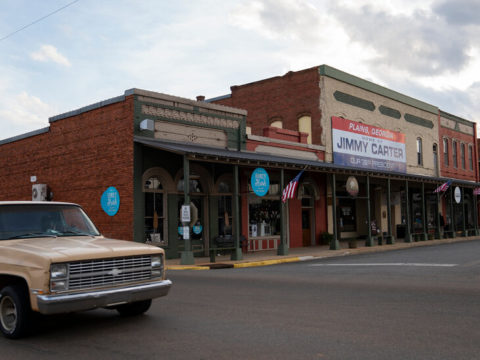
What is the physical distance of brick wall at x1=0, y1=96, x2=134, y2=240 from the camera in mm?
19172

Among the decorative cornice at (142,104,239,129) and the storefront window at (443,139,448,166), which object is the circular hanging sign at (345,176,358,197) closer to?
the decorative cornice at (142,104,239,129)

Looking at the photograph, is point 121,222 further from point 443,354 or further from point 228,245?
point 443,354

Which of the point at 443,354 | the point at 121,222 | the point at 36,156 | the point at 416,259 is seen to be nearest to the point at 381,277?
the point at 416,259

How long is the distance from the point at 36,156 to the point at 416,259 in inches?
697

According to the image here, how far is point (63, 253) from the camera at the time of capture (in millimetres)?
5977

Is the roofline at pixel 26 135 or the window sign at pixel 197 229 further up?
the roofline at pixel 26 135

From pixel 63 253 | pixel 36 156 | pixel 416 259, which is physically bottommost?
pixel 416 259

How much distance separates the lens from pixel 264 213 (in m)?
23.6

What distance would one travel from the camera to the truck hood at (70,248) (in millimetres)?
5965

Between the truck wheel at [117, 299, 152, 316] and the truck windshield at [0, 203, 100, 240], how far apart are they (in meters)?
1.18

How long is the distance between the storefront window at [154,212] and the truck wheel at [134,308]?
11821mm

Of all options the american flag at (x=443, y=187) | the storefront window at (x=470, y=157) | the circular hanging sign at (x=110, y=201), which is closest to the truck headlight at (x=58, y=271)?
the circular hanging sign at (x=110, y=201)

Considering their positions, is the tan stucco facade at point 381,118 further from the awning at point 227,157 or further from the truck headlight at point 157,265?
the truck headlight at point 157,265

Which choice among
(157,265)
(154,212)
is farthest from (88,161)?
(157,265)
